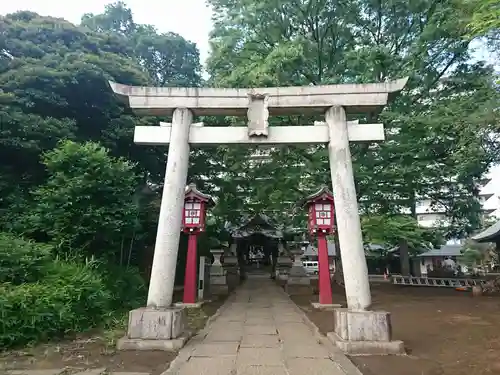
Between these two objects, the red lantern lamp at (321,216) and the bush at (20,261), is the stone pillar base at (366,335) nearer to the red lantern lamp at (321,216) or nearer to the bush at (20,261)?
the red lantern lamp at (321,216)

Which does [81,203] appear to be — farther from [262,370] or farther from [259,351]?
[262,370]

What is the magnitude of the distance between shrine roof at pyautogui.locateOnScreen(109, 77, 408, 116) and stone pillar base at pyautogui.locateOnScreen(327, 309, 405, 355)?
12.9ft

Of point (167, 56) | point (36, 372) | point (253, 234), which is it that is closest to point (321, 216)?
point (36, 372)

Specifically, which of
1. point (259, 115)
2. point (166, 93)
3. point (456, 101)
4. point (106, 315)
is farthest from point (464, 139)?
point (106, 315)

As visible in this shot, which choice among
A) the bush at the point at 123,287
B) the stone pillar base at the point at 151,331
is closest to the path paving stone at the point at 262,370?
the stone pillar base at the point at 151,331

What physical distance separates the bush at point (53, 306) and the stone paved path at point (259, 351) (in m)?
2.47

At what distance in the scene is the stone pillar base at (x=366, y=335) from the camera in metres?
5.41

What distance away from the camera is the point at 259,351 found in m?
5.43

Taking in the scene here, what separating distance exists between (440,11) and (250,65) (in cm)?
633

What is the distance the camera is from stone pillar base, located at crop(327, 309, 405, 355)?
17.8ft

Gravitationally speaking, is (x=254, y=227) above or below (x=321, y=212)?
above

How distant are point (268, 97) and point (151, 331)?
187 inches

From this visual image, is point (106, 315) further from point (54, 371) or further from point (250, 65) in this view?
point (250, 65)

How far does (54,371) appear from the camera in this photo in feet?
15.3
